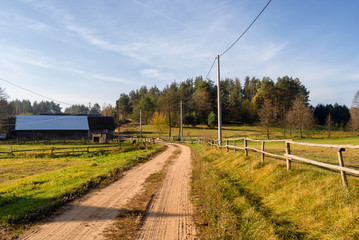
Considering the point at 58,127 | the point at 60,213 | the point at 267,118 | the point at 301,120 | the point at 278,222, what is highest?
the point at 267,118

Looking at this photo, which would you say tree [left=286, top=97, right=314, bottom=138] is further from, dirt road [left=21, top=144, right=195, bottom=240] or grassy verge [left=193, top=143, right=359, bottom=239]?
dirt road [left=21, top=144, right=195, bottom=240]

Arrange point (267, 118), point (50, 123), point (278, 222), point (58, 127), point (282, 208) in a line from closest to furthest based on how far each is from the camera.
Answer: point (278, 222) < point (282, 208) < point (267, 118) < point (58, 127) < point (50, 123)

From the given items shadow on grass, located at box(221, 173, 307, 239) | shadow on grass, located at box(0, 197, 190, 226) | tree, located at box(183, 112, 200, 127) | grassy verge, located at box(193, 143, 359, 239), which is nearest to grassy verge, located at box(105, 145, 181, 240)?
shadow on grass, located at box(0, 197, 190, 226)

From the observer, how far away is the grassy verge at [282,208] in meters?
4.12

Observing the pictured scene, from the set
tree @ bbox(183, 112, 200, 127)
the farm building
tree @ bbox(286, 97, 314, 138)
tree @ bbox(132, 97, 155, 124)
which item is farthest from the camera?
tree @ bbox(132, 97, 155, 124)

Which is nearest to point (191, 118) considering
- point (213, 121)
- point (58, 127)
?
point (213, 121)

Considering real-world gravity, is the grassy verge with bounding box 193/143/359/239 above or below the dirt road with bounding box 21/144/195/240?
above

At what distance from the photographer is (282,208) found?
17.6ft

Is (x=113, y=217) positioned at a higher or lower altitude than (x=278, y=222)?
lower

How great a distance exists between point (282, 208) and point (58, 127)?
198ft

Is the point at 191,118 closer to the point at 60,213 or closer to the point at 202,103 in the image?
the point at 202,103

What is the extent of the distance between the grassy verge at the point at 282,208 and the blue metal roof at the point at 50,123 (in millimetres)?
56599

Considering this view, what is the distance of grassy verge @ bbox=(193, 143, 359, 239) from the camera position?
13.5 feet

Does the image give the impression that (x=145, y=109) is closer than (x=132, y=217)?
No
